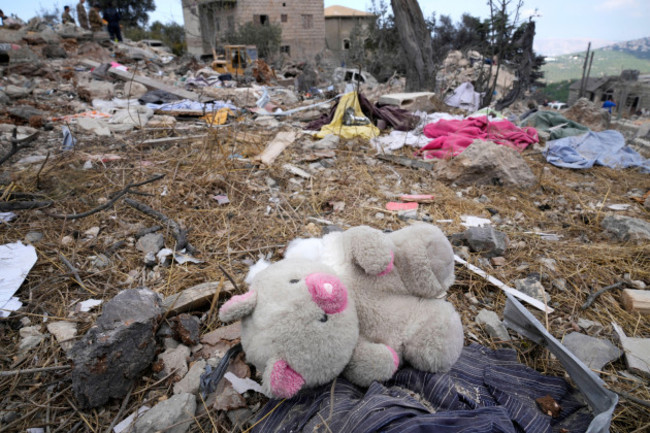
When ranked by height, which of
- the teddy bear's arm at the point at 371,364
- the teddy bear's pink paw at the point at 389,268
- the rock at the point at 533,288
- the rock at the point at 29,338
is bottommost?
the rock at the point at 533,288

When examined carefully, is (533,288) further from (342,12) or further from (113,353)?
(342,12)

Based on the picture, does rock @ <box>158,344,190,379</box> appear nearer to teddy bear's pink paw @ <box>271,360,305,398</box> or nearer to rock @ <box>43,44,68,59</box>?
teddy bear's pink paw @ <box>271,360,305,398</box>

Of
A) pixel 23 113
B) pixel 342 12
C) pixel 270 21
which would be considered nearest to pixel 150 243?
pixel 23 113

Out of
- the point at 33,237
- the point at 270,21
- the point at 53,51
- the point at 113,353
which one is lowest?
the point at 113,353

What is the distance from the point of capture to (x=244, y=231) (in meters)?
2.35

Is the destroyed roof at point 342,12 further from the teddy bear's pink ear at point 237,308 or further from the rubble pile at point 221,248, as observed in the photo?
the teddy bear's pink ear at point 237,308

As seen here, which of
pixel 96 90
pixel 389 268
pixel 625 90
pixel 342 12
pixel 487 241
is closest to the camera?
pixel 389 268

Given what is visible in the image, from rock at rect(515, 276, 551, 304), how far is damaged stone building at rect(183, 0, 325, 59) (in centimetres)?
2286

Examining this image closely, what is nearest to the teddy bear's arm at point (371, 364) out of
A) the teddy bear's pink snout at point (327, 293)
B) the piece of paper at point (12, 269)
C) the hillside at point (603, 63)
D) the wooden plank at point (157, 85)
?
the teddy bear's pink snout at point (327, 293)

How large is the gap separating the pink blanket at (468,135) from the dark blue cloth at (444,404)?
3.18 m

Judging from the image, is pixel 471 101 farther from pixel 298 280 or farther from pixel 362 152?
pixel 298 280

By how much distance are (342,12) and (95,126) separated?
33372mm

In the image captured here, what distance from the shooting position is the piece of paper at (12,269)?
5.41 feet

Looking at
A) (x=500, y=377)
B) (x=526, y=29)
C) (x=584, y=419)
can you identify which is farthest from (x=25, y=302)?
(x=526, y=29)
